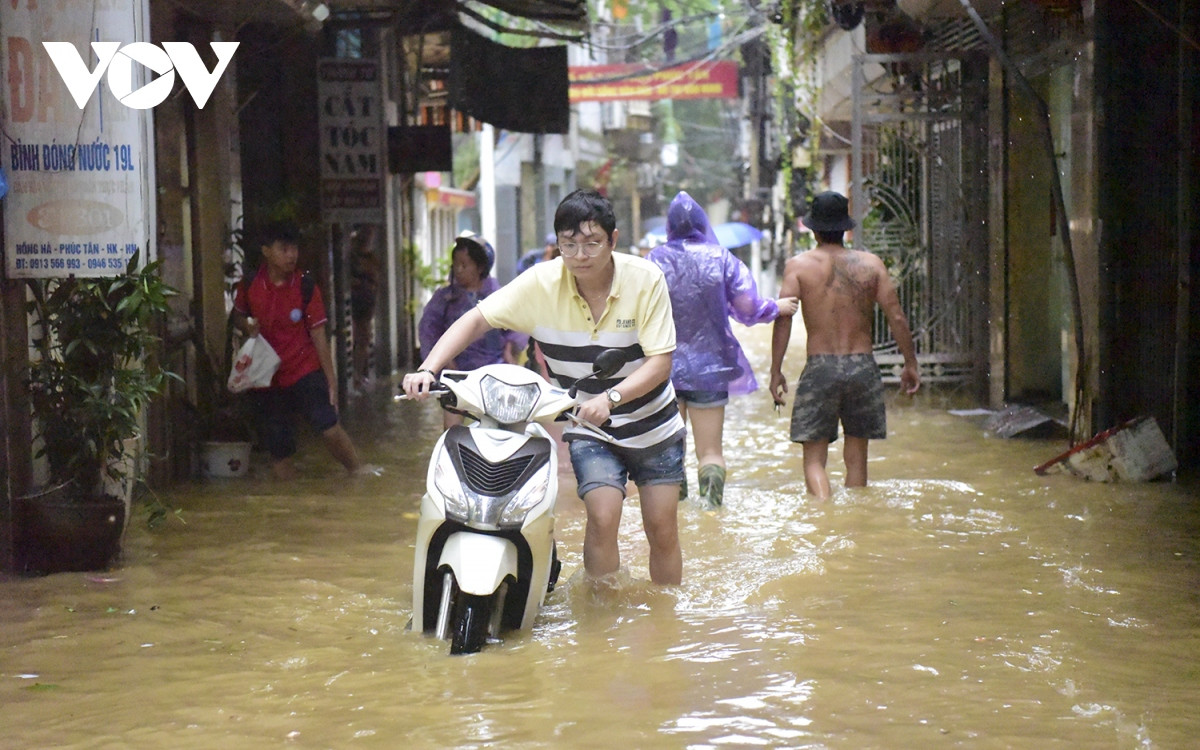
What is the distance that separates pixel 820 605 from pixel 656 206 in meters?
52.6

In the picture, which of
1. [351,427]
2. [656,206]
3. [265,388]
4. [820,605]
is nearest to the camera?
[820,605]

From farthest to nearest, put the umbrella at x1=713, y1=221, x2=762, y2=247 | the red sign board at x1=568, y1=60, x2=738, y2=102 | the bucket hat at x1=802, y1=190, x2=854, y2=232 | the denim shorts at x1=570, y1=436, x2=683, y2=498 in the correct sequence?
the red sign board at x1=568, y1=60, x2=738, y2=102 → the umbrella at x1=713, y1=221, x2=762, y2=247 → the bucket hat at x1=802, y1=190, x2=854, y2=232 → the denim shorts at x1=570, y1=436, x2=683, y2=498

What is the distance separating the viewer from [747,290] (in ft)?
26.3

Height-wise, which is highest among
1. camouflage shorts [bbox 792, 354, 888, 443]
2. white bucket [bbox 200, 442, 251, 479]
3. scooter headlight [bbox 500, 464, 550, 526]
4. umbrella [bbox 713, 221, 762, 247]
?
umbrella [bbox 713, 221, 762, 247]

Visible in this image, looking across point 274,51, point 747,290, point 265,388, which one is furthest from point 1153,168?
point 274,51

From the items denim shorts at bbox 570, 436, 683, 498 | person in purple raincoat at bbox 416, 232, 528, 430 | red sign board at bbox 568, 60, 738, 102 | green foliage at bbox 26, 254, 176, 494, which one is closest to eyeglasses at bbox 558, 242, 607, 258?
denim shorts at bbox 570, 436, 683, 498

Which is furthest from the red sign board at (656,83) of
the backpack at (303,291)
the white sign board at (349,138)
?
the backpack at (303,291)

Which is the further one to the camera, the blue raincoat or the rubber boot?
the rubber boot

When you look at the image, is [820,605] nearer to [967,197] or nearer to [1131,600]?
[1131,600]

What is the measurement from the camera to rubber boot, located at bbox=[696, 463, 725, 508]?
26.3 ft

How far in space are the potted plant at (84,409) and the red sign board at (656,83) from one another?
980 inches

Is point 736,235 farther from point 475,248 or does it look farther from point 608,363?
point 608,363

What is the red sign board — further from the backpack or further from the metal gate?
the backpack

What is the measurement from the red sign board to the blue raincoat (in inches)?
905
